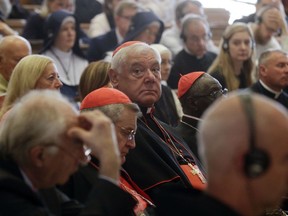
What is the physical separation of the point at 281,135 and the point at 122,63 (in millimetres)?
2501

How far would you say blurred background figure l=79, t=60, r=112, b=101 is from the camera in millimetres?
4754

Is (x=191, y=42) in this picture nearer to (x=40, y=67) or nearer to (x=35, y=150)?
(x=40, y=67)

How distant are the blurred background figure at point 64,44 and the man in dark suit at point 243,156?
5038 millimetres

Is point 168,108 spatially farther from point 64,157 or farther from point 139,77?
point 64,157

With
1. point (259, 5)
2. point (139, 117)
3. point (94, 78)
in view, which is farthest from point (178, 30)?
point (139, 117)

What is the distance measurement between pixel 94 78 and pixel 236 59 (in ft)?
8.55

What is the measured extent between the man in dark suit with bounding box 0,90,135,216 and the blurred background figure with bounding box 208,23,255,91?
452 centimetres

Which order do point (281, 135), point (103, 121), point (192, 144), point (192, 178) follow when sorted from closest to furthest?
1. point (281, 135)
2. point (103, 121)
3. point (192, 178)
4. point (192, 144)

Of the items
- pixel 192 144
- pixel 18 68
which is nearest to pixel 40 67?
pixel 18 68

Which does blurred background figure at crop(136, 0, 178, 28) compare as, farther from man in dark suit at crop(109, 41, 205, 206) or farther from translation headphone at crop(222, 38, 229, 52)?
man in dark suit at crop(109, 41, 205, 206)

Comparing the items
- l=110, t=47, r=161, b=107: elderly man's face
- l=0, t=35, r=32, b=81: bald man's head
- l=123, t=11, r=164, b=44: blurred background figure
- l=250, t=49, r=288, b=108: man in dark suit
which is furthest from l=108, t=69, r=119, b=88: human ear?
l=123, t=11, r=164, b=44: blurred background figure

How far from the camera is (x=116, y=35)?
305 inches

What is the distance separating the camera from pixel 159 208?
211 centimetres

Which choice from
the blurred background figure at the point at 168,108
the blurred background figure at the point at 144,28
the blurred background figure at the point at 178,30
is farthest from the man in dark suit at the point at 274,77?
the blurred background figure at the point at 178,30
